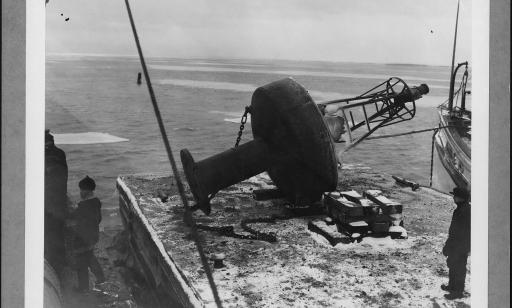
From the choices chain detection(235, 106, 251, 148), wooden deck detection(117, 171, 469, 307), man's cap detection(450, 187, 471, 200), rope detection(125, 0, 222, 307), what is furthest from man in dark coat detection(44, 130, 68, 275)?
man's cap detection(450, 187, 471, 200)

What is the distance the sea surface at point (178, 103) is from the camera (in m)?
3.28

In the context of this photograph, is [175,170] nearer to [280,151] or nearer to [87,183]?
[87,183]

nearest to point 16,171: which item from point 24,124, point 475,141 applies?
point 24,124

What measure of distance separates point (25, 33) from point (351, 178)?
3.18 meters

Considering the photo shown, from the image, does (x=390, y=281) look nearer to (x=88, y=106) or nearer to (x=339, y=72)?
(x=339, y=72)

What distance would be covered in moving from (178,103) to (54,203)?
1.21m

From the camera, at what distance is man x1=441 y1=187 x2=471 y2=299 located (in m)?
3.16

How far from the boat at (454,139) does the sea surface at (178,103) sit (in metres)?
0.09

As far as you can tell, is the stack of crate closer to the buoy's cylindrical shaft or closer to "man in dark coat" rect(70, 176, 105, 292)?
the buoy's cylindrical shaft

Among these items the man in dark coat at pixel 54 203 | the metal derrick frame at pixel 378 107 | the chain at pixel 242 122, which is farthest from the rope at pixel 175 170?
the metal derrick frame at pixel 378 107

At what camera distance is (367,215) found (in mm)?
3705

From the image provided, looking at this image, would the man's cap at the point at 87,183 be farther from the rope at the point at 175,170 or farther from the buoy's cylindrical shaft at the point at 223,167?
the buoy's cylindrical shaft at the point at 223,167

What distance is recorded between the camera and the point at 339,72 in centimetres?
376

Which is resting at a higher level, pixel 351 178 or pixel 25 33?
pixel 25 33
